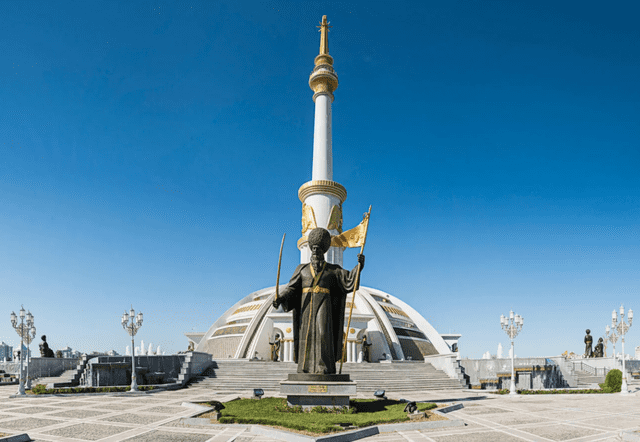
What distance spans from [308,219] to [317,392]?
902 inches

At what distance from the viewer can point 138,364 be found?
24141 mm

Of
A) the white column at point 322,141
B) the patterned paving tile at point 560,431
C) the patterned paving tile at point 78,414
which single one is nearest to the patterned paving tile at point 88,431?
the patterned paving tile at point 78,414

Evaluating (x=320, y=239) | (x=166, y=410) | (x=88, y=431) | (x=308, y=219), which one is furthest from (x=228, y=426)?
(x=308, y=219)

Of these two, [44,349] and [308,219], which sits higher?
[308,219]

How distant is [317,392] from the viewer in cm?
1117

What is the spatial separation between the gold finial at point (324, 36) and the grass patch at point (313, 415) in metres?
31.9

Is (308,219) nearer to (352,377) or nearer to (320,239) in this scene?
(352,377)

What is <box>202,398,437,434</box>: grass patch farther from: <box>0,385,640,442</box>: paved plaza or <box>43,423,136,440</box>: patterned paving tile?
<box>43,423,136,440</box>: patterned paving tile

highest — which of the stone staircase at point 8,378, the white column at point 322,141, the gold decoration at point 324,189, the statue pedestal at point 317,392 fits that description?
the white column at point 322,141

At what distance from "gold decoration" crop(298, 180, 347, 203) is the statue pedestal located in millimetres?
22990

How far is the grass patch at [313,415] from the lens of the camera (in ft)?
30.1

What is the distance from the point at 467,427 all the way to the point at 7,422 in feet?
36.7

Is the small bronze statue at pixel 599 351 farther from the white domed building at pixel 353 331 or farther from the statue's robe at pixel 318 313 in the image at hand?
the statue's robe at pixel 318 313

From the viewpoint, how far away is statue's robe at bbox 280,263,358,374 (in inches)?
464
